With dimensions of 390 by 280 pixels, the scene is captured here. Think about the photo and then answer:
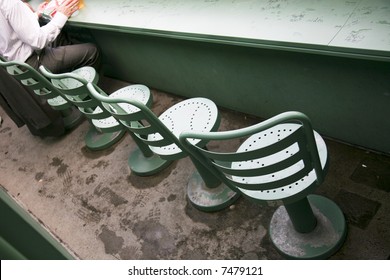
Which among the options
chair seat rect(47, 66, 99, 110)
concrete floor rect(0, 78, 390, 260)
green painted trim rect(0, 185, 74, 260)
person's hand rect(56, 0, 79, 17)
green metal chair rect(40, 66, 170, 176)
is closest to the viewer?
green painted trim rect(0, 185, 74, 260)

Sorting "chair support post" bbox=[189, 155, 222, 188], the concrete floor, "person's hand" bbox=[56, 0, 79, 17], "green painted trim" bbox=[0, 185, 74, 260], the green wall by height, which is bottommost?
the concrete floor

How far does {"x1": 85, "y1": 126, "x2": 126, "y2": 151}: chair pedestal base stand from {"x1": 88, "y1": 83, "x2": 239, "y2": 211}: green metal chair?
2.84ft

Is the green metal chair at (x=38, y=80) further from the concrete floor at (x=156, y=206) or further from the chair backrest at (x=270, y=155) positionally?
the chair backrest at (x=270, y=155)

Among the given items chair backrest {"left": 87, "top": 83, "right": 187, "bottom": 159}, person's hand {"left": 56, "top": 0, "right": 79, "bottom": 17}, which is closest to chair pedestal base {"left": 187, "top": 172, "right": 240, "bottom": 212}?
chair backrest {"left": 87, "top": 83, "right": 187, "bottom": 159}

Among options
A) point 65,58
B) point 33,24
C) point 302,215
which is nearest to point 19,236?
point 302,215

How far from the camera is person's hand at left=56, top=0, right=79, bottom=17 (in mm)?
2574

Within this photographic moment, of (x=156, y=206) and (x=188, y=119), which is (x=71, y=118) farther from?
(x=188, y=119)

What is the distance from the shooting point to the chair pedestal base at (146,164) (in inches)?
89.1

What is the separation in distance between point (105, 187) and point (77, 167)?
0.39m

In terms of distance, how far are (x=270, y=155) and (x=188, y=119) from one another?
705 mm

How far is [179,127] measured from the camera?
67.9 inches

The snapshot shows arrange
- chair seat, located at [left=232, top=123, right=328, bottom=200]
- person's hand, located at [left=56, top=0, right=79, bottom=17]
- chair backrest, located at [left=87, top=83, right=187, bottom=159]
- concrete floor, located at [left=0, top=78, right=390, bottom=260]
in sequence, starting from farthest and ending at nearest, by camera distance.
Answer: person's hand, located at [left=56, top=0, right=79, bottom=17], concrete floor, located at [left=0, top=78, right=390, bottom=260], chair backrest, located at [left=87, top=83, right=187, bottom=159], chair seat, located at [left=232, top=123, right=328, bottom=200]

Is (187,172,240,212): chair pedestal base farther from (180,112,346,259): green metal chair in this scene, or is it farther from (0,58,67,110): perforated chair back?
(0,58,67,110): perforated chair back

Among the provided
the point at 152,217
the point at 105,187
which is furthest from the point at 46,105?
the point at 152,217
